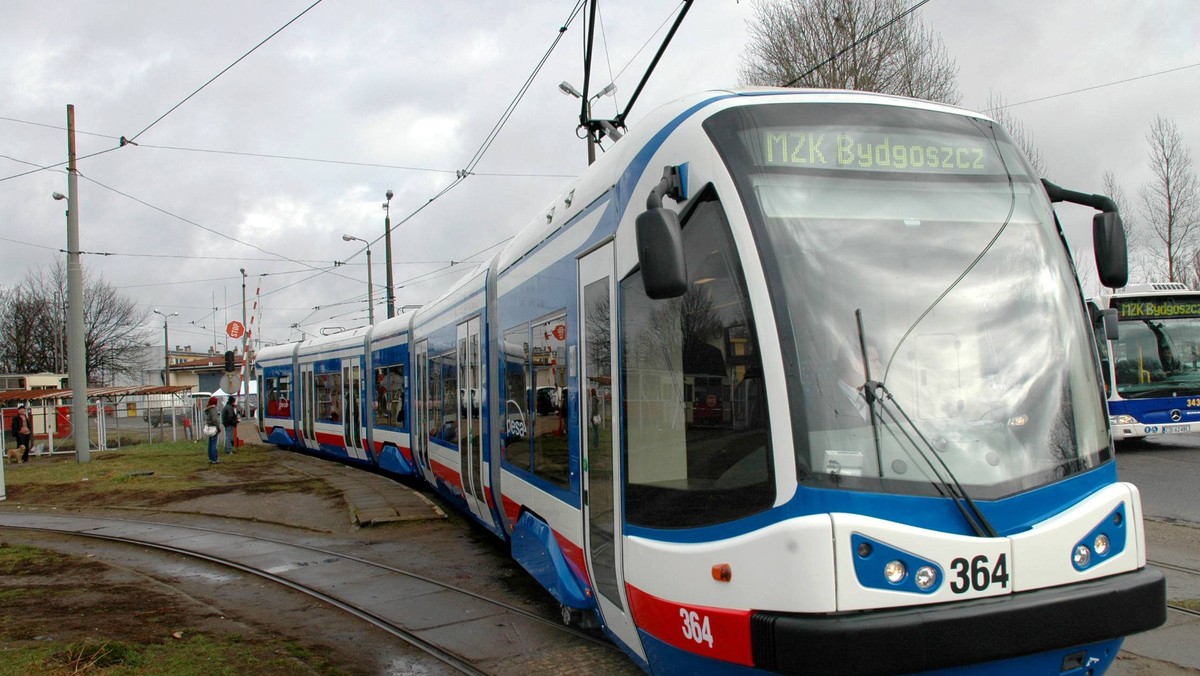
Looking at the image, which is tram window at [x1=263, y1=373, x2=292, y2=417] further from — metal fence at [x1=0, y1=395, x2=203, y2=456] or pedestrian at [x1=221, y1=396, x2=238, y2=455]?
metal fence at [x1=0, y1=395, x2=203, y2=456]

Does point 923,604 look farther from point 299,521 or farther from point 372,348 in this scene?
point 372,348

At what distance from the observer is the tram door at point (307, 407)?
2227 cm

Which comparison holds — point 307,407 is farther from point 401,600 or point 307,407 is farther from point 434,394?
point 401,600

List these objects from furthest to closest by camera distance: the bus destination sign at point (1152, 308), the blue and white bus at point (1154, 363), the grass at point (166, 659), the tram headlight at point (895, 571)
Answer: the bus destination sign at point (1152, 308) → the blue and white bus at point (1154, 363) → the grass at point (166, 659) → the tram headlight at point (895, 571)

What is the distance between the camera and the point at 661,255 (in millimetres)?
3672

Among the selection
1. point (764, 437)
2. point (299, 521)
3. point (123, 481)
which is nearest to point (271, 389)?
point (123, 481)

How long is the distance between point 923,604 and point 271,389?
81.5 feet

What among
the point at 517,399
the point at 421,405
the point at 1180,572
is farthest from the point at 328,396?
the point at 1180,572

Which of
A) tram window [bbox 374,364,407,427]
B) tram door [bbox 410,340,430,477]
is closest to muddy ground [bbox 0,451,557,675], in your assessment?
tram door [bbox 410,340,430,477]

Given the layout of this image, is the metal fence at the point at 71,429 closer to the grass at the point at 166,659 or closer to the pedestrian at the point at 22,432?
the pedestrian at the point at 22,432

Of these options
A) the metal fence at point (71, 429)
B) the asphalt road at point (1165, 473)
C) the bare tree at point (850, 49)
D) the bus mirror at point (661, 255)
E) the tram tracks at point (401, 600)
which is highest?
the bare tree at point (850, 49)

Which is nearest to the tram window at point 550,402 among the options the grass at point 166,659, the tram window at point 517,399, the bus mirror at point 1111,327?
the tram window at point 517,399

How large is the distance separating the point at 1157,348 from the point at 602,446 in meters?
15.5

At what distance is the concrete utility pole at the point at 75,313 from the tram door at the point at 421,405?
37.3ft
